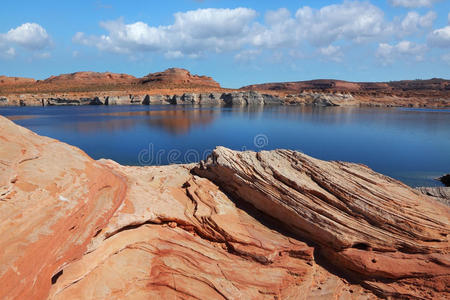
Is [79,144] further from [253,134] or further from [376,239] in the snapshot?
[376,239]

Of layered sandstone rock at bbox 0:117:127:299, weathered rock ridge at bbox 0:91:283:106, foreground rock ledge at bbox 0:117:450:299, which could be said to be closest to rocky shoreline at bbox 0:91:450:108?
weathered rock ridge at bbox 0:91:283:106

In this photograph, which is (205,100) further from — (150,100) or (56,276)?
(56,276)

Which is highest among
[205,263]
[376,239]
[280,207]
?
[280,207]

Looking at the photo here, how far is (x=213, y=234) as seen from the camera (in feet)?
18.8

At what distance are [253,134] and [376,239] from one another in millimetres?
22235

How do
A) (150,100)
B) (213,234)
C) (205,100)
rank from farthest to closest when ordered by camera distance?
1. (205,100)
2. (150,100)
3. (213,234)

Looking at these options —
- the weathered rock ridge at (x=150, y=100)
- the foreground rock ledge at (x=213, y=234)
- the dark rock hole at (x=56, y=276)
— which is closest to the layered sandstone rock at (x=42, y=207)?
the foreground rock ledge at (x=213, y=234)

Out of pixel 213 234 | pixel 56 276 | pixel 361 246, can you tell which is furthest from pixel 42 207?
pixel 361 246

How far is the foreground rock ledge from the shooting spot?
4074 mm

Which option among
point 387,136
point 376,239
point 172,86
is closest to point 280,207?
point 376,239

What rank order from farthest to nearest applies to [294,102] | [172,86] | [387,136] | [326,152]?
[172,86]
[294,102]
[387,136]
[326,152]

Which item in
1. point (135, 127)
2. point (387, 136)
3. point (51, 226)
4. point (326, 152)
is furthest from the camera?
point (135, 127)

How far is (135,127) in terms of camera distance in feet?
98.4

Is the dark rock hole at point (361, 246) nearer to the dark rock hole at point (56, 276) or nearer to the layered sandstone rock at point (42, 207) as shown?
the layered sandstone rock at point (42, 207)
